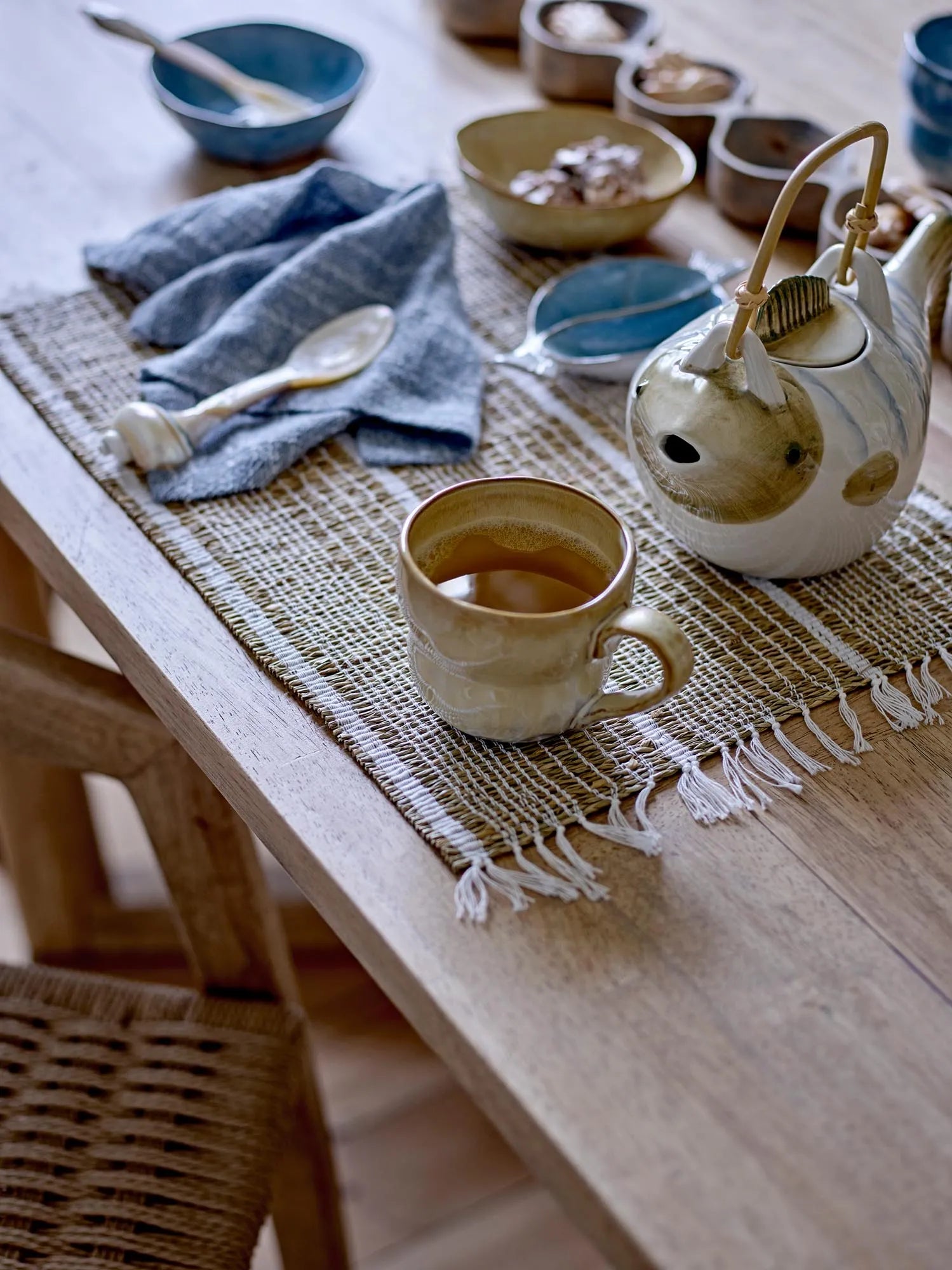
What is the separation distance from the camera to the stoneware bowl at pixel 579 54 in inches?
43.4

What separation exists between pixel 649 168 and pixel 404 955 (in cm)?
69

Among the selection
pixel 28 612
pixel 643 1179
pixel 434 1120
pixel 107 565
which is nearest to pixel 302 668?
pixel 107 565

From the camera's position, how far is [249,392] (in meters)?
0.80

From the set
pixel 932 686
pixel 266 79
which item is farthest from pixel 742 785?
pixel 266 79

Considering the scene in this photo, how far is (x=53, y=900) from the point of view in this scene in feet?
3.70

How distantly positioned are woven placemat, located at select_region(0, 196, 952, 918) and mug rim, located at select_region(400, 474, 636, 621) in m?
0.07

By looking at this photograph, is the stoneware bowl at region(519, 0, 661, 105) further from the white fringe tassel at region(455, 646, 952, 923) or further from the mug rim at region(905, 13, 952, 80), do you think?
the white fringe tassel at region(455, 646, 952, 923)

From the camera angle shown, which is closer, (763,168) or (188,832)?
(188,832)

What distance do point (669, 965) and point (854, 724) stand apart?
0.55 feet

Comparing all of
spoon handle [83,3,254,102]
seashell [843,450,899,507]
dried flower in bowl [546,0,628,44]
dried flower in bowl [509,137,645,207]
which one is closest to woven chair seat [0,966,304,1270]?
seashell [843,450,899,507]

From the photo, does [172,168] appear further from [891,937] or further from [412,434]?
[891,937]

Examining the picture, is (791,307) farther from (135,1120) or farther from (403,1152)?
(403,1152)

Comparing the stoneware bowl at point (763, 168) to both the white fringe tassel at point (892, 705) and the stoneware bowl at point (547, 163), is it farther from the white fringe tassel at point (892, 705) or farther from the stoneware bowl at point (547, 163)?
the white fringe tassel at point (892, 705)

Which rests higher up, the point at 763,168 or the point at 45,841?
the point at 763,168
